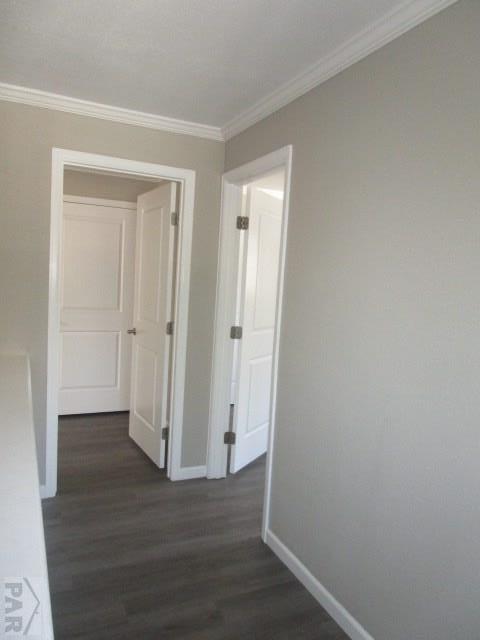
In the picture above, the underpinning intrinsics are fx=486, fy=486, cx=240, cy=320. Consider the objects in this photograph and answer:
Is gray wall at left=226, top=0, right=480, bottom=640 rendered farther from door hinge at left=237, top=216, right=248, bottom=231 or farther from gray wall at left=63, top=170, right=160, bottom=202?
gray wall at left=63, top=170, right=160, bottom=202

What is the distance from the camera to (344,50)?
1947 mm

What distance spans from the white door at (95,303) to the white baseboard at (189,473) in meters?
1.59

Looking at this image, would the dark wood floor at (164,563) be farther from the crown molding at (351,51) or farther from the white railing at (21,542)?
A: the crown molding at (351,51)

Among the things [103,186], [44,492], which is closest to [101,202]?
[103,186]

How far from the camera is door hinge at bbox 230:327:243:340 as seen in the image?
326 cm

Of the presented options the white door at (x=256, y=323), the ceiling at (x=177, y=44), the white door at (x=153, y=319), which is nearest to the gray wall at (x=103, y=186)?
the white door at (x=153, y=319)

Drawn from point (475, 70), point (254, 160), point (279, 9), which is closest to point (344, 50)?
point (279, 9)

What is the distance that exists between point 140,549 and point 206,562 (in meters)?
0.35

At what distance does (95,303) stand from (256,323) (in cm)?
180

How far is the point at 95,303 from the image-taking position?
4.46 meters

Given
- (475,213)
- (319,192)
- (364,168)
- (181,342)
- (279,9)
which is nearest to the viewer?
(475,213)

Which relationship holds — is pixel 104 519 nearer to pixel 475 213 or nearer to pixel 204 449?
pixel 204 449

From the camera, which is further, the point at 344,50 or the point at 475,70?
the point at 344,50

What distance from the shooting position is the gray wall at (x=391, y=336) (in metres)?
1.47
